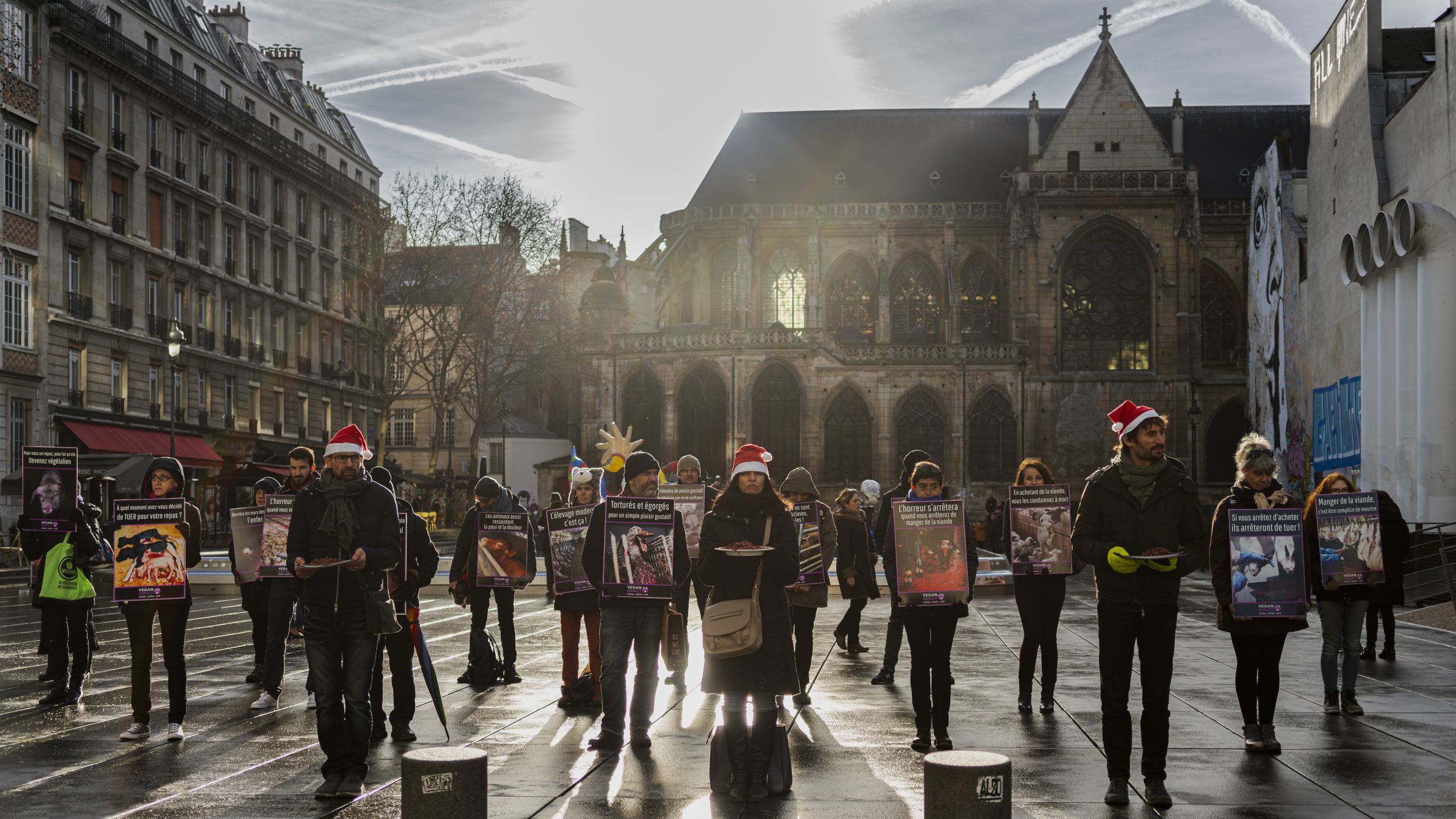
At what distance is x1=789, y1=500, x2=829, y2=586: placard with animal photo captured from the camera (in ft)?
35.6

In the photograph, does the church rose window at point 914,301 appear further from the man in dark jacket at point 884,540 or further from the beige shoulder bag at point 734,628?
the beige shoulder bag at point 734,628

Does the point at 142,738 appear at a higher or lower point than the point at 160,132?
lower

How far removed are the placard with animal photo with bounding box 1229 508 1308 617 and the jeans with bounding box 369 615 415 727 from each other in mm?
4875

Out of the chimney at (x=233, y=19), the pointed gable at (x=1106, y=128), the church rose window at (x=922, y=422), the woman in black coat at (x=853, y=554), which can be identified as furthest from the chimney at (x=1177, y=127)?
the woman in black coat at (x=853, y=554)

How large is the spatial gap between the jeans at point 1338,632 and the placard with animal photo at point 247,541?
25.3 ft

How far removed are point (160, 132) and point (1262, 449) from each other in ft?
125

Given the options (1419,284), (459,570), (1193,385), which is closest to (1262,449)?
(459,570)

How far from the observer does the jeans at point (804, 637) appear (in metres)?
11.0

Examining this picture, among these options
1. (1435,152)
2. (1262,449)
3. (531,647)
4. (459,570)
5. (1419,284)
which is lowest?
(531,647)

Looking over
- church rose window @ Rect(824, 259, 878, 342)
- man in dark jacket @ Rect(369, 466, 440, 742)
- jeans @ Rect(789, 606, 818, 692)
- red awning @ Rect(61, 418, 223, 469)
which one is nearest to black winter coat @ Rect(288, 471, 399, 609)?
man in dark jacket @ Rect(369, 466, 440, 742)

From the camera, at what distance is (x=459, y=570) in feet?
38.6

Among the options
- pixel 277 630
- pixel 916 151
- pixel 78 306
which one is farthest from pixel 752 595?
pixel 916 151

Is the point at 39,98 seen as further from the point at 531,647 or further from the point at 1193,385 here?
the point at 1193,385

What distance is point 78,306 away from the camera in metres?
36.2
